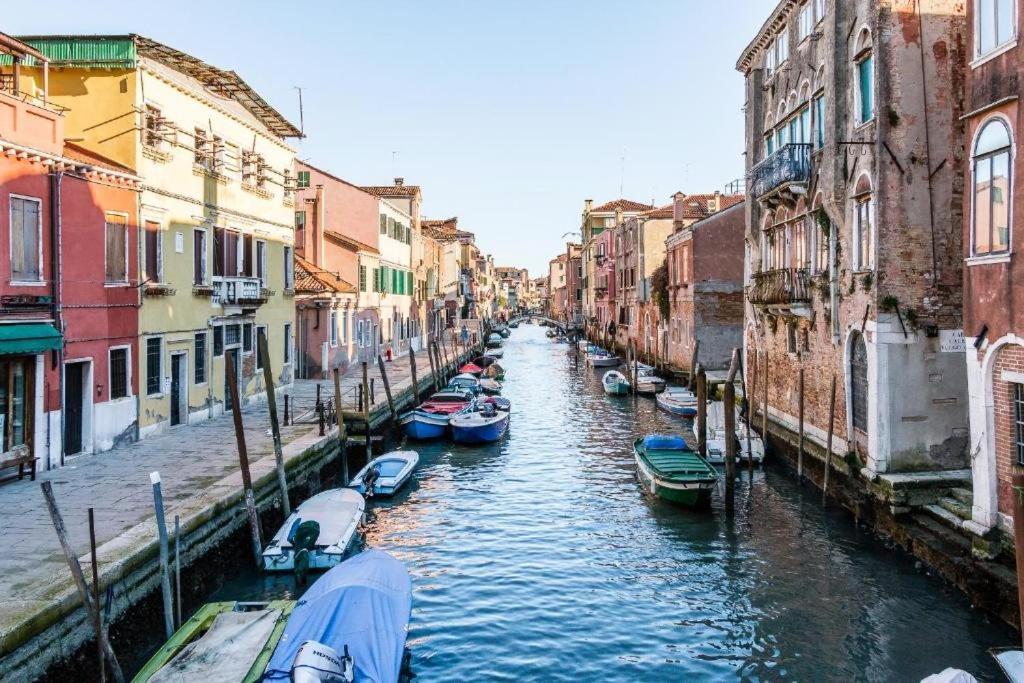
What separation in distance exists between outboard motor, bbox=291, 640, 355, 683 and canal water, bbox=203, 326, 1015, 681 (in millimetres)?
2282

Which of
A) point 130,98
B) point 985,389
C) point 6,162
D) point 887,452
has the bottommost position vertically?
point 887,452

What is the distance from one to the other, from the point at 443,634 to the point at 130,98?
13.7m

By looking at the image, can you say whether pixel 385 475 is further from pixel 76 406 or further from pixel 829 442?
pixel 829 442

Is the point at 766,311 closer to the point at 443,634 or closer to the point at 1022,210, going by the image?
the point at 1022,210

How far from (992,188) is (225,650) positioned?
477 inches

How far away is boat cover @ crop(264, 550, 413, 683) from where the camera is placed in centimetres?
852

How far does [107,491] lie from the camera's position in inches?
520

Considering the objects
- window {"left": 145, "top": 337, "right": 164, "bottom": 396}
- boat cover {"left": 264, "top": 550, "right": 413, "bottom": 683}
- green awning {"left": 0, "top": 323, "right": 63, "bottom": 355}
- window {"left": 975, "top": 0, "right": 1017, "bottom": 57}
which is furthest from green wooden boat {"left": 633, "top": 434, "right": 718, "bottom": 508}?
green awning {"left": 0, "top": 323, "right": 63, "bottom": 355}

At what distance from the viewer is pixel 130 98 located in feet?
57.2

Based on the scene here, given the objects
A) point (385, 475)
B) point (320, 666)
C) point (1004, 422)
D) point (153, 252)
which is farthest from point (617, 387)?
point (320, 666)

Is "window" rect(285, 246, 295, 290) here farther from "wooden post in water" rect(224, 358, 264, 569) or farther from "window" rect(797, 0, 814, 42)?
"window" rect(797, 0, 814, 42)

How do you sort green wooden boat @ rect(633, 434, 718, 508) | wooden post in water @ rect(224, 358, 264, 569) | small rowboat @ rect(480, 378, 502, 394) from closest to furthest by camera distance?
1. wooden post in water @ rect(224, 358, 264, 569)
2. green wooden boat @ rect(633, 434, 718, 508)
3. small rowboat @ rect(480, 378, 502, 394)

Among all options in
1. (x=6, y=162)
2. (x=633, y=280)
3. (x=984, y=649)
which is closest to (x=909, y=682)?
(x=984, y=649)

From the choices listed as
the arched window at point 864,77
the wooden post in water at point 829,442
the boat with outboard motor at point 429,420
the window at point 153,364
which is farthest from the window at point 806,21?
the window at point 153,364
